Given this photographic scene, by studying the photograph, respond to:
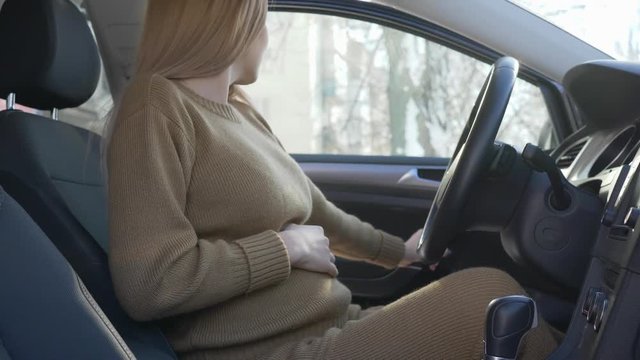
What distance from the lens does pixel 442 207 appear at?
151 cm

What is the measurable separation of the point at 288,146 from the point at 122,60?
679 mm

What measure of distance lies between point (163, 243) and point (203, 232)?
0.49 feet

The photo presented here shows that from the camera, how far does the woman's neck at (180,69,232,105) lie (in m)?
1.64

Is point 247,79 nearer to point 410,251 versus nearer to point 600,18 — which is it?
point 410,251

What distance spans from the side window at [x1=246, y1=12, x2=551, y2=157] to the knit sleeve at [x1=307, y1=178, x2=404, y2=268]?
66 cm

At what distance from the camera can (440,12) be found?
2338 millimetres

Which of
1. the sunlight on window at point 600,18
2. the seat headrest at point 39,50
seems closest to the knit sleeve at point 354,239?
the seat headrest at point 39,50

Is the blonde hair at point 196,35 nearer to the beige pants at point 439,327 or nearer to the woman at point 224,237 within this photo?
the woman at point 224,237

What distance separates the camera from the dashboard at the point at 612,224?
1.11 metres

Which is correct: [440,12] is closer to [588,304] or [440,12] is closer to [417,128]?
[417,128]

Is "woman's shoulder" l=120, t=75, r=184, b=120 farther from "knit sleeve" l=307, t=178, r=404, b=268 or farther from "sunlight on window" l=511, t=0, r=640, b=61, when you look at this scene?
"sunlight on window" l=511, t=0, r=640, b=61

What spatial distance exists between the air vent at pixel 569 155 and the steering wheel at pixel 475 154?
474mm

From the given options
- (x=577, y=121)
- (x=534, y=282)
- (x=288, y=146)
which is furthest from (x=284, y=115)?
(x=534, y=282)

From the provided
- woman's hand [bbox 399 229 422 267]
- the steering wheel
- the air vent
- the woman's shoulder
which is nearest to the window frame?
the air vent
